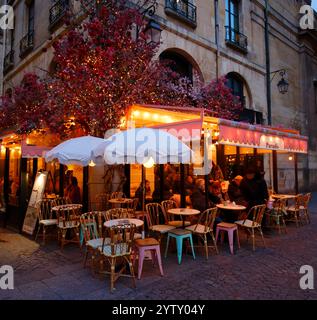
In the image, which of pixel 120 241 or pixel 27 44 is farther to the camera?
pixel 27 44

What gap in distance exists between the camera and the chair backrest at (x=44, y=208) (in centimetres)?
715

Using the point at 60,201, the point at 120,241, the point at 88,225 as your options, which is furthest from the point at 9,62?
the point at 120,241

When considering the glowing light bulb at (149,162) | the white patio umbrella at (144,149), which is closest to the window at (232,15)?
the white patio umbrella at (144,149)

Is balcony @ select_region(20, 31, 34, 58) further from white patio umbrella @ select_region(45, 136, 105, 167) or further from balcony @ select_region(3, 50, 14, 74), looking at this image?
white patio umbrella @ select_region(45, 136, 105, 167)

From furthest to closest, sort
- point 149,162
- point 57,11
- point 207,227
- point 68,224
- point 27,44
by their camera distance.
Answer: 1. point 27,44
2. point 57,11
3. point 68,224
4. point 207,227
5. point 149,162

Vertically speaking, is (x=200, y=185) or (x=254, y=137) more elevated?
(x=254, y=137)

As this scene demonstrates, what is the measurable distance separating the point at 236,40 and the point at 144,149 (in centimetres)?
1219

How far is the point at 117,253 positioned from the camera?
13.6 feet

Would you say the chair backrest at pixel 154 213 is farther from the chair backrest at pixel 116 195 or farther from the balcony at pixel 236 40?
the balcony at pixel 236 40

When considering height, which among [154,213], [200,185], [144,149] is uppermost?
[144,149]

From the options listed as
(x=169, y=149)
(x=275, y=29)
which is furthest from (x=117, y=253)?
(x=275, y=29)

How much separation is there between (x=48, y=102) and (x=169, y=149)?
14.1 feet

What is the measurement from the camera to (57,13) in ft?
37.8

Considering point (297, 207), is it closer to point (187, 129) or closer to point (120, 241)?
point (187, 129)
